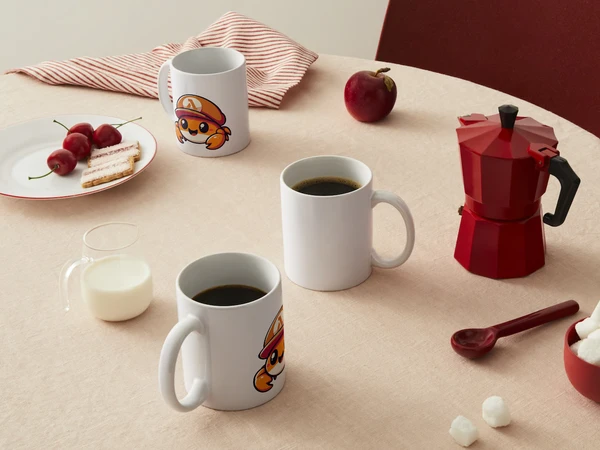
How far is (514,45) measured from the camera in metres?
1.73

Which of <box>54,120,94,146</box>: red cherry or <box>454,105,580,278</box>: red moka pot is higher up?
<box>454,105,580,278</box>: red moka pot

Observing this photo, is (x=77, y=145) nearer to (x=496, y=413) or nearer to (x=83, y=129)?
(x=83, y=129)

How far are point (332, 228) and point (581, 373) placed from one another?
0.31 metres

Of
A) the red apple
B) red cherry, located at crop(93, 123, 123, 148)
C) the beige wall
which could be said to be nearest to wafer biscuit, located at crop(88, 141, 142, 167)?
red cherry, located at crop(93, 123, 123, 148)

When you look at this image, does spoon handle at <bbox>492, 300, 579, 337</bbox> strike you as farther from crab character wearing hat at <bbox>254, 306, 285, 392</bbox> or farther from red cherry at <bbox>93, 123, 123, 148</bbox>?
red cherry at <bbox>93, 123, 123, 148</bbox>

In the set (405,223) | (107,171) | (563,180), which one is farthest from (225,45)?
(563,180)

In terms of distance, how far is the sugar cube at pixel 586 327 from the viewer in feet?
2.45

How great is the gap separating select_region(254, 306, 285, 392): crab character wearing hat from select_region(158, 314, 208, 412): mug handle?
0.20 feet

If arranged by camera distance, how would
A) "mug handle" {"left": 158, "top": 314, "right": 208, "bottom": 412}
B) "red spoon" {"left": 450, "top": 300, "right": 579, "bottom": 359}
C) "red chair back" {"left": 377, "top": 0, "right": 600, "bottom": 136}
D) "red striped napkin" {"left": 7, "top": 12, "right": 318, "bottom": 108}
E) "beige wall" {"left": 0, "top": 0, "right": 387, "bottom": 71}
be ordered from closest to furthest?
"mug handle" {"left": 158, "top": 314, "right": 208, "bottom": 412}
"red spoon" {"left": 450, "top": 300, "right": 579, "bottom": 359}
"red striped napkin" {"left": 7, "top": 12, "right": 318, "bottom": 108}
"red chair back" {"left": 377, "top": 0, "right": 600, "bottom": 136}
"beige wall" {"left": 0, "top": 0, "right": 387, "bottom": 71}

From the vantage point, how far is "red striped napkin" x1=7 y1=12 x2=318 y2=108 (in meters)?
1.45

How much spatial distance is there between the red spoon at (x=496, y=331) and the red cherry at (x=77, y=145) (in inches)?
26.4

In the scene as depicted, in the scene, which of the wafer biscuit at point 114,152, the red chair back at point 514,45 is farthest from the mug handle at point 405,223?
the red chair back at point 514,45

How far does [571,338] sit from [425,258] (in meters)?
0.26

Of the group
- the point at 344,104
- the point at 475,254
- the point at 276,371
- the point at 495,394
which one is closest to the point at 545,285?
the point at 475,254
